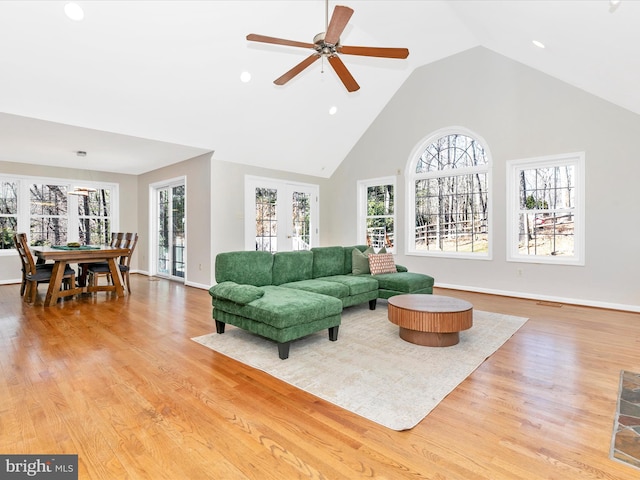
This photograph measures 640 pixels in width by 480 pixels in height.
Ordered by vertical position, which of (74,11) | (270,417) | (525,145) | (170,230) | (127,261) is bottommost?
(270,417)

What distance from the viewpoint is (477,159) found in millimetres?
6195

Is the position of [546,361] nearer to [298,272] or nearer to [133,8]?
[298,272]

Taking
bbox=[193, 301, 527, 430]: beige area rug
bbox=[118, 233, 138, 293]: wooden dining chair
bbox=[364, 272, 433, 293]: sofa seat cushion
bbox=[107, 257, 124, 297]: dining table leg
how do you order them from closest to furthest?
bbox=[193, 301, 527, 430]: beige area rug, bbox=[364, 272, 433, 293]: sofa seat cushion, bbox=[107, 257, 124, 297]: dining table leg, bbox=[118, 233, 138, 293]: wooden dining chair

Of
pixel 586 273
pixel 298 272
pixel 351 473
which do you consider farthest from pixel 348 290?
pixel 586 273

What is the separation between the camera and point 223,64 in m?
4.62

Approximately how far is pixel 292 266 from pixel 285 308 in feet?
4.87

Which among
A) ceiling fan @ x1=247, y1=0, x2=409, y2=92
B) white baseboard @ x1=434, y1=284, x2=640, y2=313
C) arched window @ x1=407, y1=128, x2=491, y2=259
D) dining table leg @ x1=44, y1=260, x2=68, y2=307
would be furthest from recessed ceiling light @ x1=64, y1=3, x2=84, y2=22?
white baseboard @ x1=434, y1=284, x2=640, y2=313

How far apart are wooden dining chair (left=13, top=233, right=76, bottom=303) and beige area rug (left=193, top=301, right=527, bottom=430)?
3.27m

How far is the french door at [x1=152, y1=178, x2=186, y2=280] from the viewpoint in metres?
7.36

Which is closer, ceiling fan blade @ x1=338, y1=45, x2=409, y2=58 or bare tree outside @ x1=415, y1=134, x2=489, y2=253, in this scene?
ceiling fan blade @ x1=338, y1=45, x2=409, y2=58

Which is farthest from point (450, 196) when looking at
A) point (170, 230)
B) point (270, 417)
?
point (170, 230)

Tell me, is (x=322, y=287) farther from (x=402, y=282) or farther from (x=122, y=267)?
(x=122, y=267)

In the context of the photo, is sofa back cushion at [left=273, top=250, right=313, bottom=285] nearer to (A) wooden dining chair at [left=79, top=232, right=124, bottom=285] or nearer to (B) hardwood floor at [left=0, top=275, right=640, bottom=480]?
(B) hardwood floor at [left=0, top=275, right=640, bottom=480]

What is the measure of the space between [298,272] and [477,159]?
4.00 m
